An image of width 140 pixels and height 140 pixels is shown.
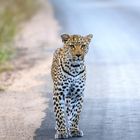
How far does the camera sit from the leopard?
11.1 m

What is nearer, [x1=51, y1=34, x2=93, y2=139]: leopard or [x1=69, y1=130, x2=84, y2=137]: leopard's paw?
[x1=51, y1=34, x2=93, y2=139]: leopard

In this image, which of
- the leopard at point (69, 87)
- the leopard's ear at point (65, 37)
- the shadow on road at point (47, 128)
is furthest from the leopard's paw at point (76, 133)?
the leopard's ear at point (65, 37)

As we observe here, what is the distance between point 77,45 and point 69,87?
2.05 ft

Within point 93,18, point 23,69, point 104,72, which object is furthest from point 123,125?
point 93,18

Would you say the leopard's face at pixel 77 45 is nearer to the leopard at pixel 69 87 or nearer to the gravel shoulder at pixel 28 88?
the leopard at pixel 69 87

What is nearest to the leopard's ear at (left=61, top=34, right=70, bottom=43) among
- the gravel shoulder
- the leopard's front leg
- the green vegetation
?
the leopard's front leg

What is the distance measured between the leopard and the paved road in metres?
0.20

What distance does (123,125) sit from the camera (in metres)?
11.7

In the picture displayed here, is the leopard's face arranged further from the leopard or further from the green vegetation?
the green vegetation

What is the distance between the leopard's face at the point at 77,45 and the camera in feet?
35.7

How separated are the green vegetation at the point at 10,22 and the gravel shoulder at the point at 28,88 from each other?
1.15 feet

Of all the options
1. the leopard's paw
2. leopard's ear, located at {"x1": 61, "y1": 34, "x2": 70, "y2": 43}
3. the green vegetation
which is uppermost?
the green vegetation

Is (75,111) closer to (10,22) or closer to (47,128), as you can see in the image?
(47,128)

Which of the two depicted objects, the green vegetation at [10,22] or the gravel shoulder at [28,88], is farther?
the green vegetation at [10,22]
